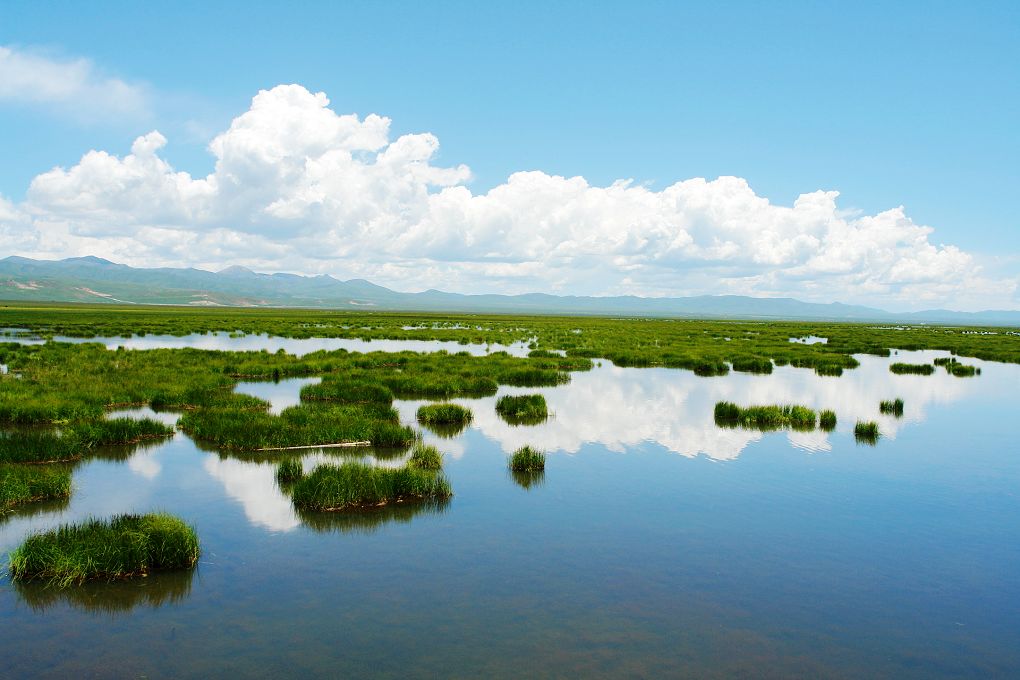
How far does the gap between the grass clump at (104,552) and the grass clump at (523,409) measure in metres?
13.4

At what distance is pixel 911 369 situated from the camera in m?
43.2

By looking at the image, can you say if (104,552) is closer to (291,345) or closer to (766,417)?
(766,417)

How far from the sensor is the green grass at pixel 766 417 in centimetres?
2259

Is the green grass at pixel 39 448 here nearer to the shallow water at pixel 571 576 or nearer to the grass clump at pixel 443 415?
the shallow water at pixel 571 576

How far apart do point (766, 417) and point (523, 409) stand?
8.69m

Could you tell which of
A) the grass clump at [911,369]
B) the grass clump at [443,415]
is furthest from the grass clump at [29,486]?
→ the grass clump at [911,369]

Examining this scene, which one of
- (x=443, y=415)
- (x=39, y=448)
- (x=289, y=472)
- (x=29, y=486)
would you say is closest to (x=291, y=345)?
(x=443, y=415)

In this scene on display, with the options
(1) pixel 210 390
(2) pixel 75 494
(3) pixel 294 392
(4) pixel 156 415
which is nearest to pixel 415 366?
(3) pixel 294 392

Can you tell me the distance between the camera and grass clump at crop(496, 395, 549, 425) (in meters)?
22.7

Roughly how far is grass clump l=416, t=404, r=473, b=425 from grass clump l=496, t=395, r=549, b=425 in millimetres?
1621

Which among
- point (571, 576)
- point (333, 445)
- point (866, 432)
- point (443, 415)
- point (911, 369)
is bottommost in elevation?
point (571, 576)

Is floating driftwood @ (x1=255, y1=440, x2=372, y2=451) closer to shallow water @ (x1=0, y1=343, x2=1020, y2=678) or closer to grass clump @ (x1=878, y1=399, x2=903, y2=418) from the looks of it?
shallow water @ (x1=0, y1=343, x2=1020, y2=678)

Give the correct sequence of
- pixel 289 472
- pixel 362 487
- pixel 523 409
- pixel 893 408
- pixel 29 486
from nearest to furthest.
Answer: pixel 29 486
pixel 362 487
pixel 289 472
pixel 523 409
pixel 893 408

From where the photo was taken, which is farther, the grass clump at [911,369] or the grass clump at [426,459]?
the grass clump at [911,369]
